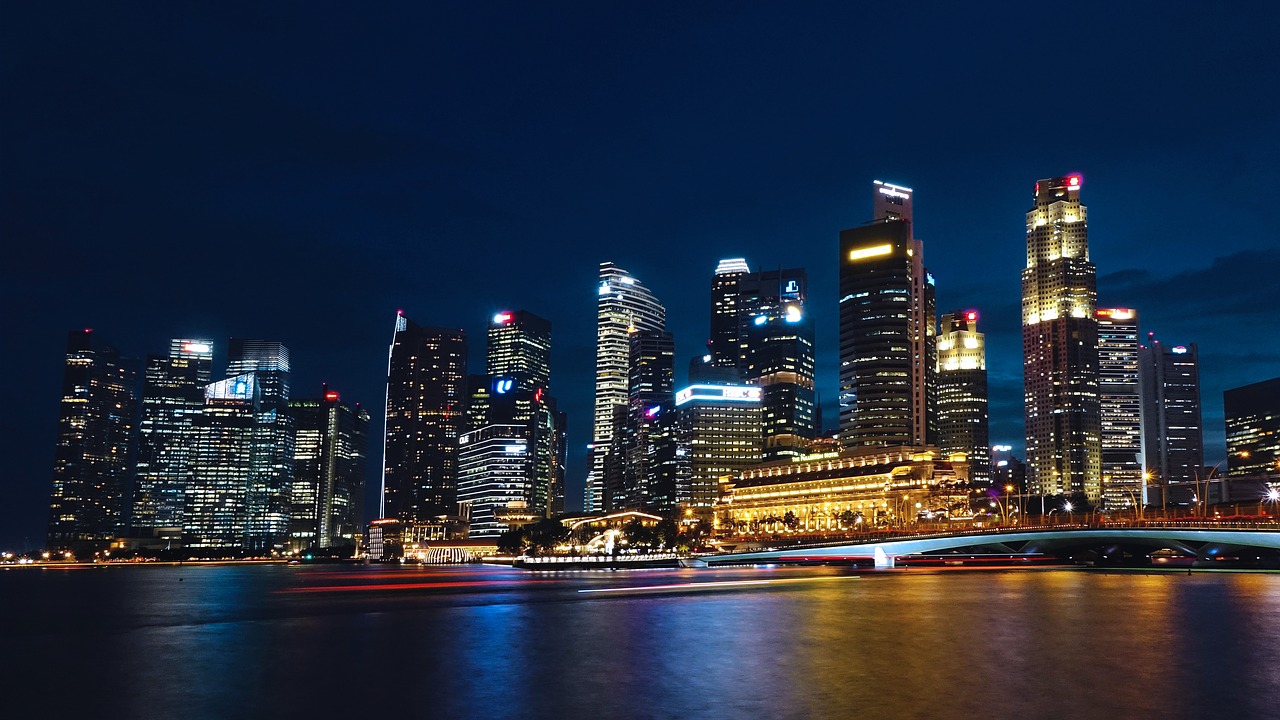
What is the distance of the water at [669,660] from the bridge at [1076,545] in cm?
4998

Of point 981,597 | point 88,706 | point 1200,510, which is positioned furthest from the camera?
point 1200,510

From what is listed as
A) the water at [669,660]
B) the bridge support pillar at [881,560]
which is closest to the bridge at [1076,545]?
the bridge support pillar at [881,560]

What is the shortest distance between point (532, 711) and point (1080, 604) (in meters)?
49.3

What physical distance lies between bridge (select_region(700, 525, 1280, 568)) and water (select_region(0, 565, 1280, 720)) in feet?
164

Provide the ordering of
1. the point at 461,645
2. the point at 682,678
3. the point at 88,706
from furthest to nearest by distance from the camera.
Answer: the point at 461,645, the point at 682,678, the point at 88,706

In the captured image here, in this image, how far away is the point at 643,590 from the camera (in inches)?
3846

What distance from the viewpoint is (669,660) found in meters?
38.8

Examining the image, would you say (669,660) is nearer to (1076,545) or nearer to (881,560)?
(881,560)

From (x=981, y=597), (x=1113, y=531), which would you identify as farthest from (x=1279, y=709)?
(x=1113, y=531)

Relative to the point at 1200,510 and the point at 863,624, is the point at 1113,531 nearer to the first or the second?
the point at 1200,510

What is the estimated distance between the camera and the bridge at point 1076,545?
11775 centimetres

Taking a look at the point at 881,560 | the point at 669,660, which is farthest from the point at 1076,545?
the point at 669,660

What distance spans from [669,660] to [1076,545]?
14905 centimetres

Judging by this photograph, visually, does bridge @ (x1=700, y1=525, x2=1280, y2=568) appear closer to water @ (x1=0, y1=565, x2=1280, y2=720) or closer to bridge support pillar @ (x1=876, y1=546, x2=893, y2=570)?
bridge support pillar @ (x1=876, y1=546, x2=893, y2=570)
